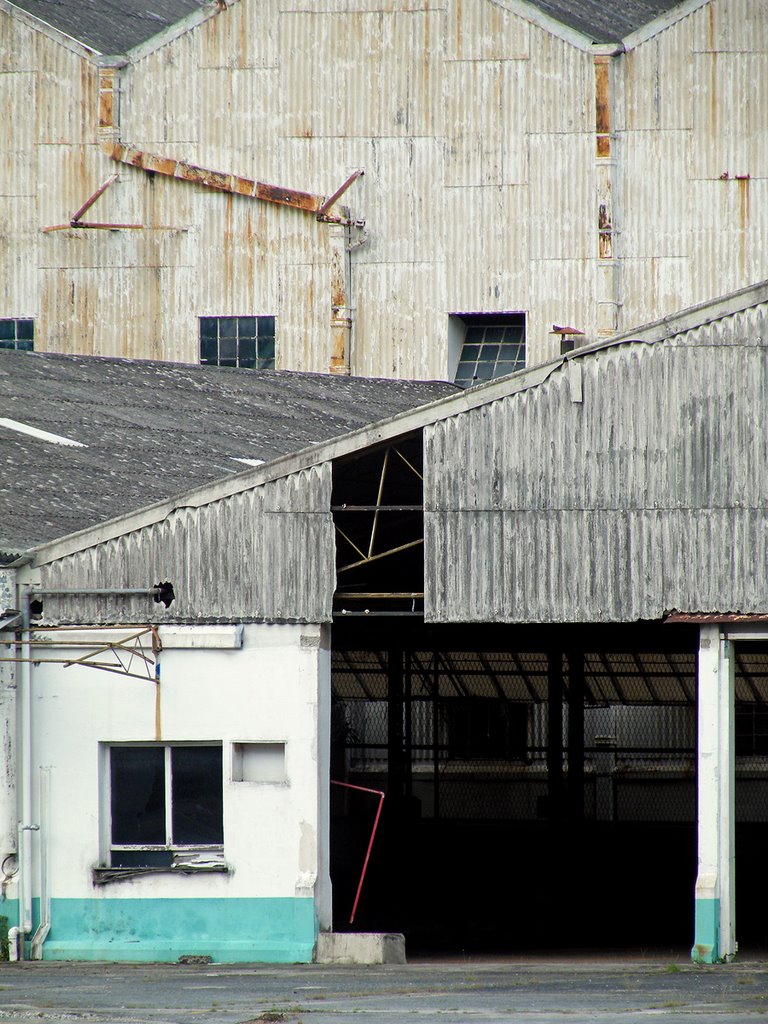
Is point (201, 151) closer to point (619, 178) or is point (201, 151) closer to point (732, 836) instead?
point (619, 178)

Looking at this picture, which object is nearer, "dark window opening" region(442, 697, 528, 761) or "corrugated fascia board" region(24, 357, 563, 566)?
"corrugated fascia board" region(24, 357, 563, 566)

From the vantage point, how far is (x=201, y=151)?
34.0 metres

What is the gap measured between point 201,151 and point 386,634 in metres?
12.3

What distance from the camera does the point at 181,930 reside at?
58.8ft

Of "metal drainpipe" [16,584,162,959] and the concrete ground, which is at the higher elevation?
"metal drainpipe" [16,584,162,959]

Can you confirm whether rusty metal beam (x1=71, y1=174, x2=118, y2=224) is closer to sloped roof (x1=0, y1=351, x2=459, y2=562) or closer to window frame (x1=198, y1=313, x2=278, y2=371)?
window frame (x1=198, y1=313, x2=278, y2=371)

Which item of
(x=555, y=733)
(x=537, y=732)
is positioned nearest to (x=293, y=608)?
(x=555, y=733)

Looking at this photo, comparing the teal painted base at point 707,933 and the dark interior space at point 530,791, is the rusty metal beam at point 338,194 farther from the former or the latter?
the teal painted base at point 707,933

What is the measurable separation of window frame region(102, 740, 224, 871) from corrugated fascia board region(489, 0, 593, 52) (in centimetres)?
1937

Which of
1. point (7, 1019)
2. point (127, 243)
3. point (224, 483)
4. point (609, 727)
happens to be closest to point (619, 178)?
point (127, 243)

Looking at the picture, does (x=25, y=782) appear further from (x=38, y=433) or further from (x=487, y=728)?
(x=487, y=728)

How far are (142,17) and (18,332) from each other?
937 cm

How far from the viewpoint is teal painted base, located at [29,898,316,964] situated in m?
17.8

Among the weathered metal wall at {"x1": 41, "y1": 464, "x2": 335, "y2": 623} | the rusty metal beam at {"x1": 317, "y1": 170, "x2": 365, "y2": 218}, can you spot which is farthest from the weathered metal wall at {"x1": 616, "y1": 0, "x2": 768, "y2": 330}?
the weathered metal wall at {"x1": 41, "y1": 464, "x2": 335, "y2": 623}
